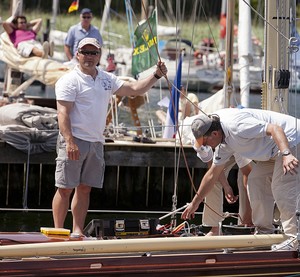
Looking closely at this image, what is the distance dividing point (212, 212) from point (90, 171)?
1.10 metres

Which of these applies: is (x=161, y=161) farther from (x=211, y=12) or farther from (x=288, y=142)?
(x=211, y=12)

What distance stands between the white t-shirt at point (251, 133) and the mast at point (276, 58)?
Answer: 3.89ft

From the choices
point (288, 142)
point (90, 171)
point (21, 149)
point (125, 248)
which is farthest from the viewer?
point (21, 149)

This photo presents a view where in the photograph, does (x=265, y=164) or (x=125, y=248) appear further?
(x=265, y=164)

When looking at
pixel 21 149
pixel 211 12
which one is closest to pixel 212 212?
pixel 21 149

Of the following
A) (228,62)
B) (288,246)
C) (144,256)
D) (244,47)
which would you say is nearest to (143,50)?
(244,47)

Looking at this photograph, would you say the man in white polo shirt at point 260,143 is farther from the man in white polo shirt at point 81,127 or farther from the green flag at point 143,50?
the green flag at point 143,50

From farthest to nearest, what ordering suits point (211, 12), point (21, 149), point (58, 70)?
point (211, 12) < point (58, 70) < point (21, 149)

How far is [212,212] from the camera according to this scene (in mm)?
10273

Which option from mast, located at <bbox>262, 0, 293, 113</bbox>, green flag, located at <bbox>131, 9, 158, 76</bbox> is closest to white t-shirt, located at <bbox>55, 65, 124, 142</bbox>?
mast, located at <bbox>262, 0, 293, 113</bbox>

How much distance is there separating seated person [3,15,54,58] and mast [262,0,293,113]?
9.29 meters

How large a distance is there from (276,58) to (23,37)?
32.0ft

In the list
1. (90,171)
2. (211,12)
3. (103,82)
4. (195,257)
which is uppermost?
(211,12)

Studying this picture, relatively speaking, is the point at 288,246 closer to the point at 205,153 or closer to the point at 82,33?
the point at 205,153
